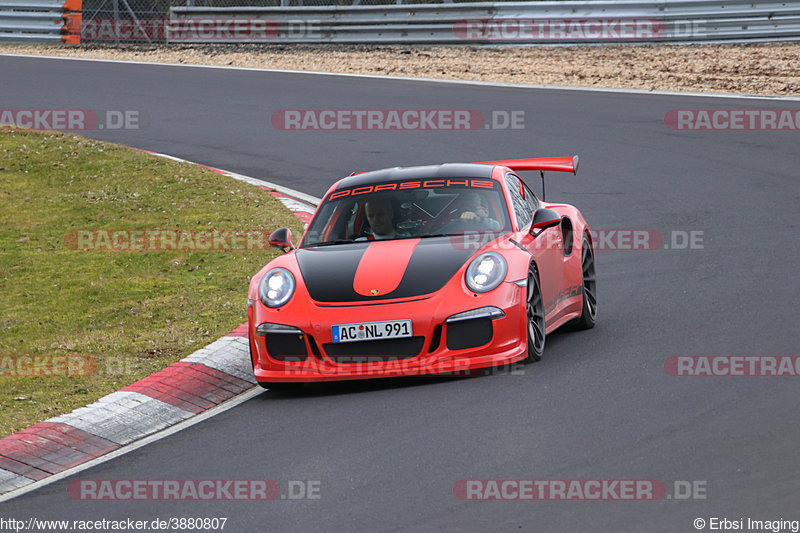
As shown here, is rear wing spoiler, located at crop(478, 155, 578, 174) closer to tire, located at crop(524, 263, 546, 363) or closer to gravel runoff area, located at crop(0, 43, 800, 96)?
tire, located at crop(524, 263, 546, 363)

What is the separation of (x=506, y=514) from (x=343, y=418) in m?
1.90

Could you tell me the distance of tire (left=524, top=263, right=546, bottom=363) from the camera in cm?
770

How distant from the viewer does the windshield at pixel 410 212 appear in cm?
841

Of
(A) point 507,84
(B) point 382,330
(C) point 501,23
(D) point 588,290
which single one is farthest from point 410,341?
(C) point 501,23

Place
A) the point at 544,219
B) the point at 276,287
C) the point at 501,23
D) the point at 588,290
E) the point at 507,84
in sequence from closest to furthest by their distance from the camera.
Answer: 1. the point at 276,287
2. the point at 544,219
3. the point at 588,290
4. the point at 507,84
5. the point at 501,23

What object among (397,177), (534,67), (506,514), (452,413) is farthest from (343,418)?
(534,67)

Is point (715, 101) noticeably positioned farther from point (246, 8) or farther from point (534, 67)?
point (246, 8)

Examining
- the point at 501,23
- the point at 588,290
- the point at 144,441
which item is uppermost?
the point at 501,23

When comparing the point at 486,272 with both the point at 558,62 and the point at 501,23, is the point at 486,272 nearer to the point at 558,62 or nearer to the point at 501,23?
the point at 558,62

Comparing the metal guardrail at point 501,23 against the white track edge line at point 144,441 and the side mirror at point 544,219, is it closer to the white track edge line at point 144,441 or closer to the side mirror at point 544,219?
the side mirror at point 544,219

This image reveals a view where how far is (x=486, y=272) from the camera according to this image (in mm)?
7562

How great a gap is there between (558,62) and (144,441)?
1751 centimetres

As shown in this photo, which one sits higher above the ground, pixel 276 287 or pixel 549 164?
pixel 549 164

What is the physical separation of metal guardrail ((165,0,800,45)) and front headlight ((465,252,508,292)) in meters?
16.1
